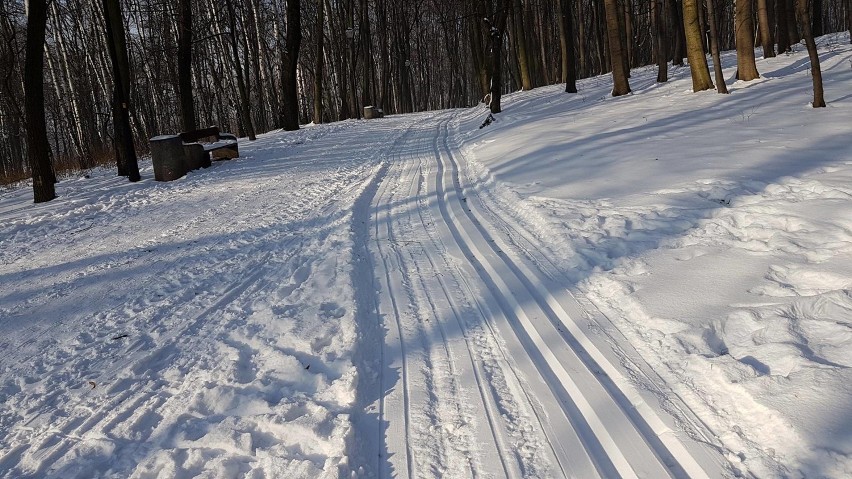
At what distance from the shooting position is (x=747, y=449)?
8.63 feet

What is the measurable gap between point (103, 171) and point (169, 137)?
451 cm

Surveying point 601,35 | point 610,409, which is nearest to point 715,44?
point 610,409

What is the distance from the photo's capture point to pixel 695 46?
13797 millimetres

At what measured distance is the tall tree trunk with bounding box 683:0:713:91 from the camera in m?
13.3

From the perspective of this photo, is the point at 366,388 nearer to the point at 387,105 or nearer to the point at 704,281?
the point at 704,281

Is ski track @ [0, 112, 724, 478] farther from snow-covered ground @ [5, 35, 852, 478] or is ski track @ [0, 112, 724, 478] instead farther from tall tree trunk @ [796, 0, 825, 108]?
tall tree trunk @ [796, 0, 825, 108]

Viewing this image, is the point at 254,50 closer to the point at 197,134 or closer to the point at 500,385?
the point at 197,134

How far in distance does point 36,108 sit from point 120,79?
5.98 ft

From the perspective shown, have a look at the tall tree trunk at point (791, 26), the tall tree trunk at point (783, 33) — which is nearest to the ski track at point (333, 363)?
the tall tree trunk at point (783, 33)

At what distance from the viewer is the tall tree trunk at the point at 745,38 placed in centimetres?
1304

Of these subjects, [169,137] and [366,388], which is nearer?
[366,388]

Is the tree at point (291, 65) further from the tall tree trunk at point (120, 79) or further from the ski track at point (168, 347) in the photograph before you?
the ski track at point (168, 347)

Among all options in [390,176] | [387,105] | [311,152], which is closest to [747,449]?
[390,176]

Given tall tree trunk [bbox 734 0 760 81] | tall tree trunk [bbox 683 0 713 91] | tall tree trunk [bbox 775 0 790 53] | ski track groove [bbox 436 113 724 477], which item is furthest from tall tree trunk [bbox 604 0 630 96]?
ski track groove [bbox 436 113 724 477]
